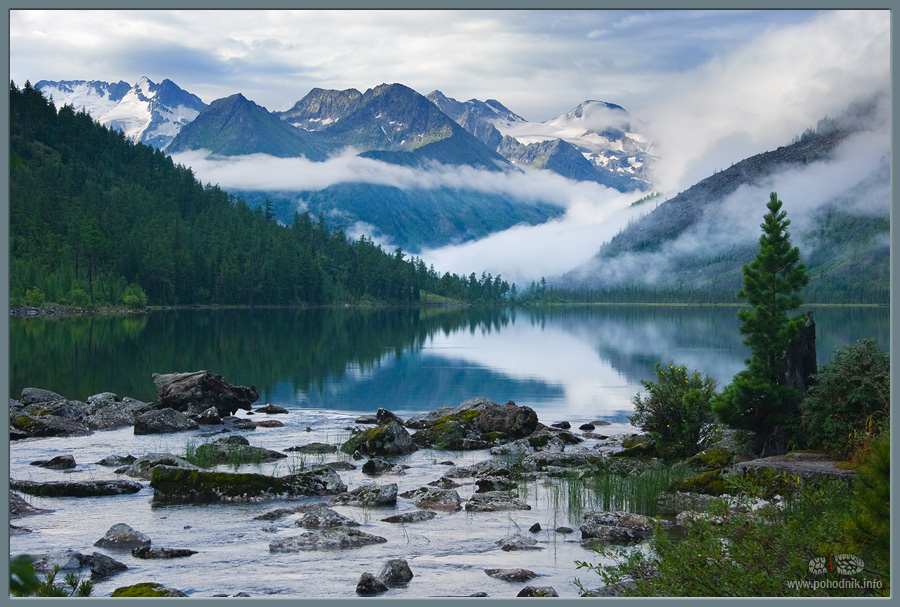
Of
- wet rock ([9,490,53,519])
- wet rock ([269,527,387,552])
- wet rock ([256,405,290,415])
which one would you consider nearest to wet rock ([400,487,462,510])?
wet rock ([269,527,387,552])

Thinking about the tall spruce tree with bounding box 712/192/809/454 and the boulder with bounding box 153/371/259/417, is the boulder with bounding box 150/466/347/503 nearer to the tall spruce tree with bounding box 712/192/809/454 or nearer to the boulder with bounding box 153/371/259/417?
the tall spruce tree with bounding box 712/192/809/454

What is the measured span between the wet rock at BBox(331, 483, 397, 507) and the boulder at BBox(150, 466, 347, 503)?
99 cm

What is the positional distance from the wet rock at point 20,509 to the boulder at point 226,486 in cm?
263

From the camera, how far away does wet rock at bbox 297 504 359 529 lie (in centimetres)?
1723

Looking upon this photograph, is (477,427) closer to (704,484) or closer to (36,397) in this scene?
(704,484)

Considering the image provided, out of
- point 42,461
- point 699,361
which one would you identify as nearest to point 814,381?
point 42,461

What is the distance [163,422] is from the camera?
1288 inches

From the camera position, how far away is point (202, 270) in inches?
7318

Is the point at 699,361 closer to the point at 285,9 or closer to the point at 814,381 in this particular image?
the point at 814,381

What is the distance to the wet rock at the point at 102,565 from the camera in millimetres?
13680

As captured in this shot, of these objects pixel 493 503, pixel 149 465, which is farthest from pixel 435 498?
pixel 149 465

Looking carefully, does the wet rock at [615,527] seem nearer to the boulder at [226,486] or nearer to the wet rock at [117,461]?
the boulder at [226,486]

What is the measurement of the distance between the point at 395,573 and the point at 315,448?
15349 mm

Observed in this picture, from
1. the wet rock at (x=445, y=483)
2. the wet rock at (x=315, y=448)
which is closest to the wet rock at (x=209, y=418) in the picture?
the wet rock at (x=315, y=448)
